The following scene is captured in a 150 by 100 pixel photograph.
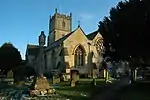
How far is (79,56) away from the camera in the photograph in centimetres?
5609

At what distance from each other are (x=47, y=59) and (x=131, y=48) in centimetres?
4145

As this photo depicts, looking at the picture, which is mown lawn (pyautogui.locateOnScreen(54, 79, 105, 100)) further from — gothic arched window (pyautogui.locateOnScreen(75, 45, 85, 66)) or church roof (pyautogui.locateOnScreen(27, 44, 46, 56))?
church roof (pyautogui.locateOnScreen(27, 44, 46, 56))

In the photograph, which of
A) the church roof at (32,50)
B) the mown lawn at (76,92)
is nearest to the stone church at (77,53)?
the church roof at (32,50)

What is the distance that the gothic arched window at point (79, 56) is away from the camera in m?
55.8

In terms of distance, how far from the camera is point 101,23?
110ft

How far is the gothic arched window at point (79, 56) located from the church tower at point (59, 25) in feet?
86.4

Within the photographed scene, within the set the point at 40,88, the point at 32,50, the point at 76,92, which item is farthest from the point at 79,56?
the point at 40,88

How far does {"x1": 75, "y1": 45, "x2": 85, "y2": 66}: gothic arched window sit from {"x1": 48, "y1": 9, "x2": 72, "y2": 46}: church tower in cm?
2633

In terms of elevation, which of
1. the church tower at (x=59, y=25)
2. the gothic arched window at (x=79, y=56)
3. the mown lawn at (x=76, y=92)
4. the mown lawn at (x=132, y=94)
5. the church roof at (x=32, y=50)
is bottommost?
the mown lawn at (x=76, y=92)

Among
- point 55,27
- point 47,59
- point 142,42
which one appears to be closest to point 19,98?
point 142,42

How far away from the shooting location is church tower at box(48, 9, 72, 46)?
82000mm

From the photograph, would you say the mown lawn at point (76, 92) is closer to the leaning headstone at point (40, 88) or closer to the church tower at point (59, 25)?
the leaning headstone at point (40, 88)

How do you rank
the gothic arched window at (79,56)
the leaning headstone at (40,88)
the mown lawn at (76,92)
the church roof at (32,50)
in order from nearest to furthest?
1. the mown lawn at (76,92)
2. the leaning headstone at (40,88)
3. the gothic arched window at (79,56)
4. the church roof at (32,50)

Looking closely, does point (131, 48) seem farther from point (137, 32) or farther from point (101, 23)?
point (101, 23)
